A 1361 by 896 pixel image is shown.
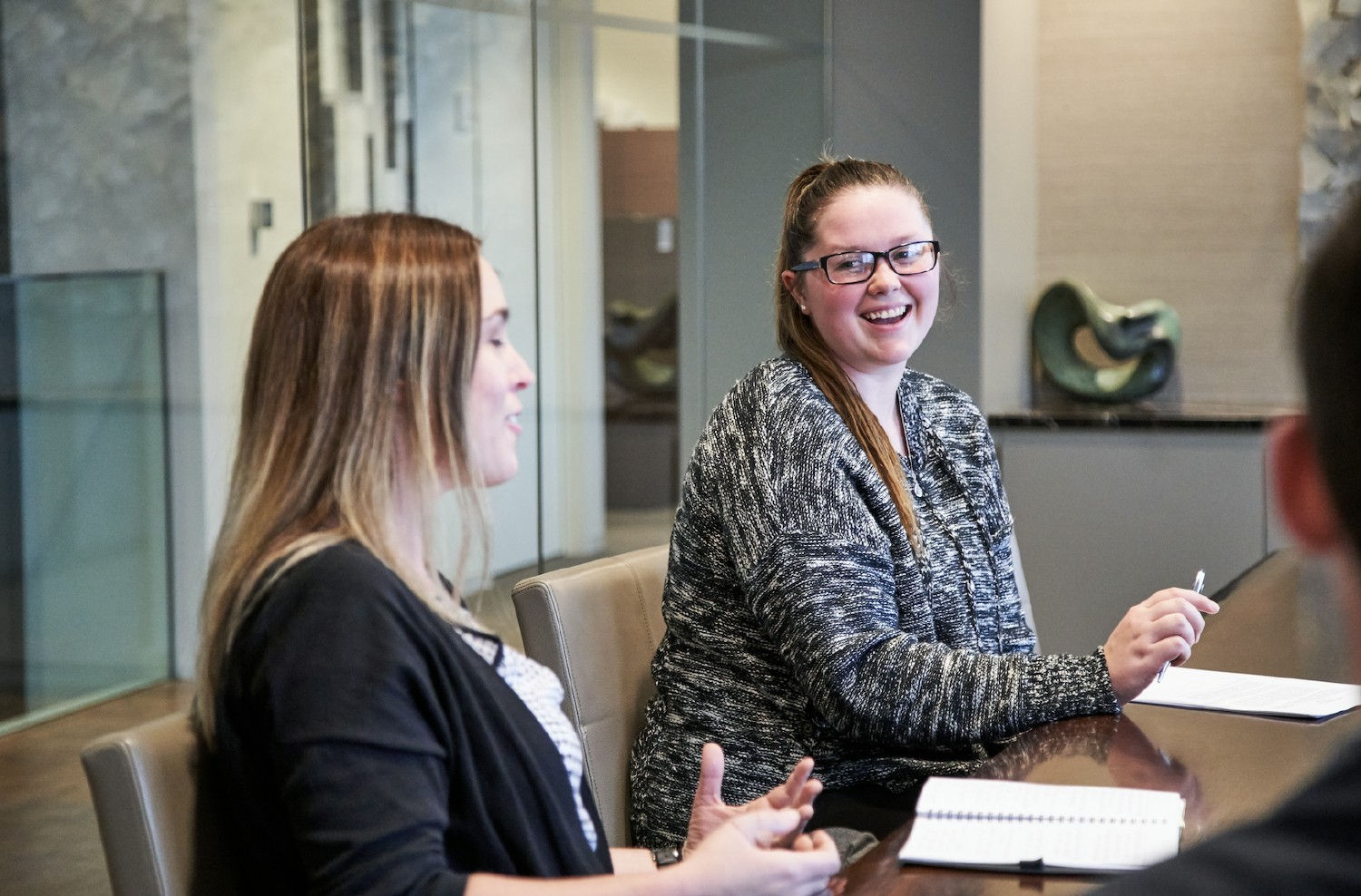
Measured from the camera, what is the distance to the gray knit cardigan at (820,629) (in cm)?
146

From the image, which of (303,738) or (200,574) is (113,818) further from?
(200,574)

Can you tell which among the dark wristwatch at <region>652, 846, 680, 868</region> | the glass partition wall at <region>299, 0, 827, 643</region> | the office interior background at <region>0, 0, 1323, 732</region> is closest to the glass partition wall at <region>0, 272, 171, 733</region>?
the office interior background at <region>0, 0, 1323, 732</region>

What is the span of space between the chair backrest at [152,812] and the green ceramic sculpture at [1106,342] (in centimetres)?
321

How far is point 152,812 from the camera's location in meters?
0.99

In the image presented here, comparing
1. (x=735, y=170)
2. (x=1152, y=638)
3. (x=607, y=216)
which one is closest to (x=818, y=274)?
(x=1152, y=638)

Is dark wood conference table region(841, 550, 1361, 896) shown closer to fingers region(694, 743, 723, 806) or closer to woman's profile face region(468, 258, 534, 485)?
fingers region(694, 743, 723, 806)

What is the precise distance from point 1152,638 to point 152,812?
0.94 meters

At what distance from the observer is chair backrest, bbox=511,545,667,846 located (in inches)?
63.4

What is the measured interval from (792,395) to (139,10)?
1424mm

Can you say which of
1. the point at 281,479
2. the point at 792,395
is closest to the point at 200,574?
the point at 792,395

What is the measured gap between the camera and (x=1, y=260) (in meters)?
2.23

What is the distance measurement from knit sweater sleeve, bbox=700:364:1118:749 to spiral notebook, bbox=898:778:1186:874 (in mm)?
210

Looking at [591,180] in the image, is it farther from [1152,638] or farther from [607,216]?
[1152,638]

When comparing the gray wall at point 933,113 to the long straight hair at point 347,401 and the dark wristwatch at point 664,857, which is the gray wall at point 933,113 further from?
the long straight hair at point 347,401
